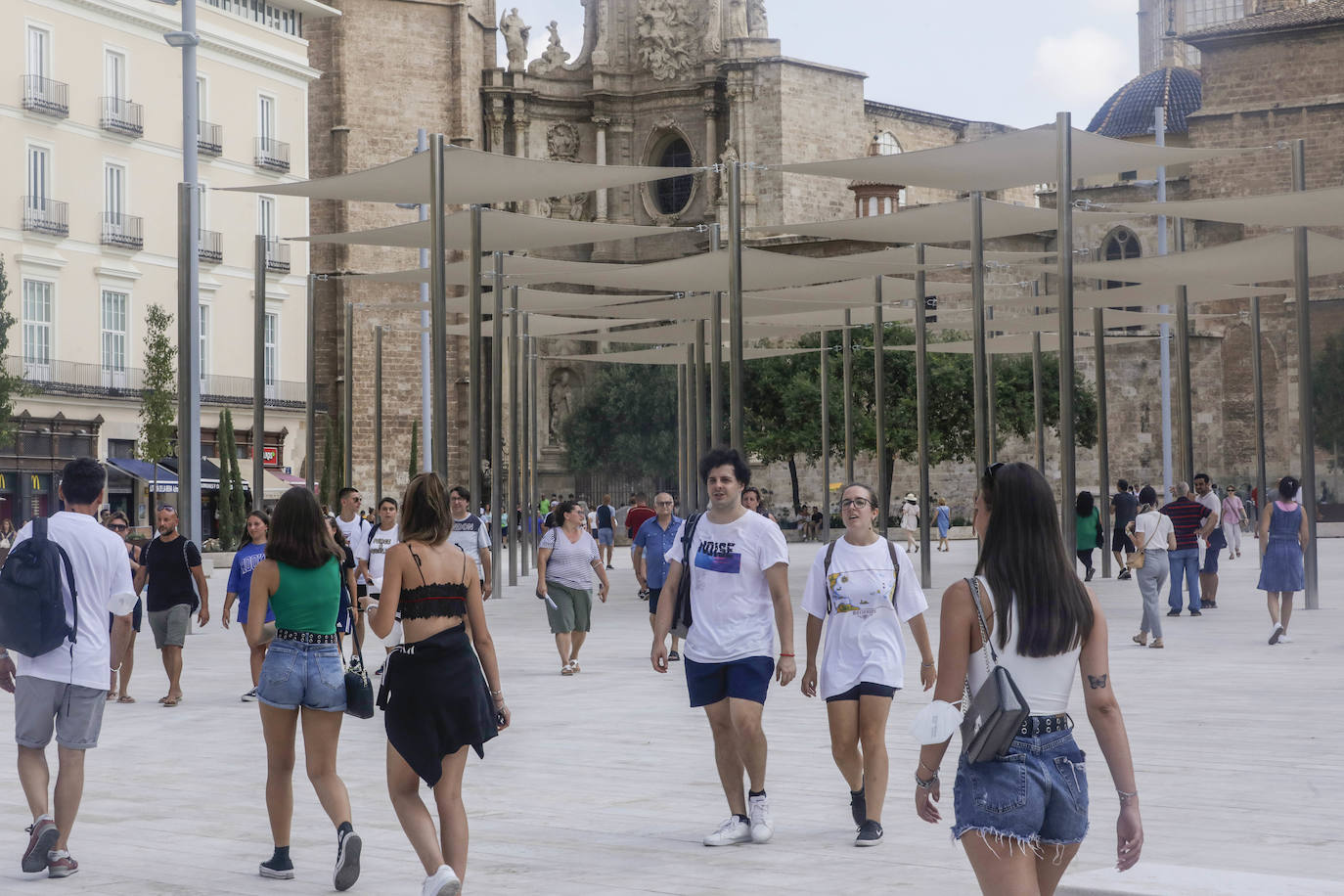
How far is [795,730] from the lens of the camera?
1027 centimetres

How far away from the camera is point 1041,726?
4043 millimetres

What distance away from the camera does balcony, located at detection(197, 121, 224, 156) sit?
142 feet

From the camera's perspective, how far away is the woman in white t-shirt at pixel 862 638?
23.2ft

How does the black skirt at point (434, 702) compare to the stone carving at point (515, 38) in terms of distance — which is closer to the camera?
the black skirt at point (434, 702)

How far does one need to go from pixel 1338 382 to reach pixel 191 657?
32764 millimetres

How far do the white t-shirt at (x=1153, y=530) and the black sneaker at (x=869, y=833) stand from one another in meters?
9.44

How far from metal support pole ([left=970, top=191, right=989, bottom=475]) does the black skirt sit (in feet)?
40.7

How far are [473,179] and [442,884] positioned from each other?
11.5 m

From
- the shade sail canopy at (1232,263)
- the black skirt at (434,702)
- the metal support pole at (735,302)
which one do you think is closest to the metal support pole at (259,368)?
the metal support pole at (735,302)

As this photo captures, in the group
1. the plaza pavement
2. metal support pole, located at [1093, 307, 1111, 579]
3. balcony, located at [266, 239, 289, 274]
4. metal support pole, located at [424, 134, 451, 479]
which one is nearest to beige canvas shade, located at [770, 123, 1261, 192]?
metal support pole, located at [424, 134, 451, 479]

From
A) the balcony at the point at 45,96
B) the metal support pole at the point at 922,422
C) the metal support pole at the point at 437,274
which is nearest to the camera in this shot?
the metal support pole at the point at 437,274

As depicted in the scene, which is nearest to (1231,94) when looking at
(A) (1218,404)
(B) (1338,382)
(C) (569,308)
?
A: (A) (1218,404)

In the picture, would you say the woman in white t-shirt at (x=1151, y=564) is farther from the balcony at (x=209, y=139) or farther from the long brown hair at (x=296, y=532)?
the balcony at (x=209, y=139)

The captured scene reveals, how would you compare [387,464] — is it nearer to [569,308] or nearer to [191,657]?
[569,308]
